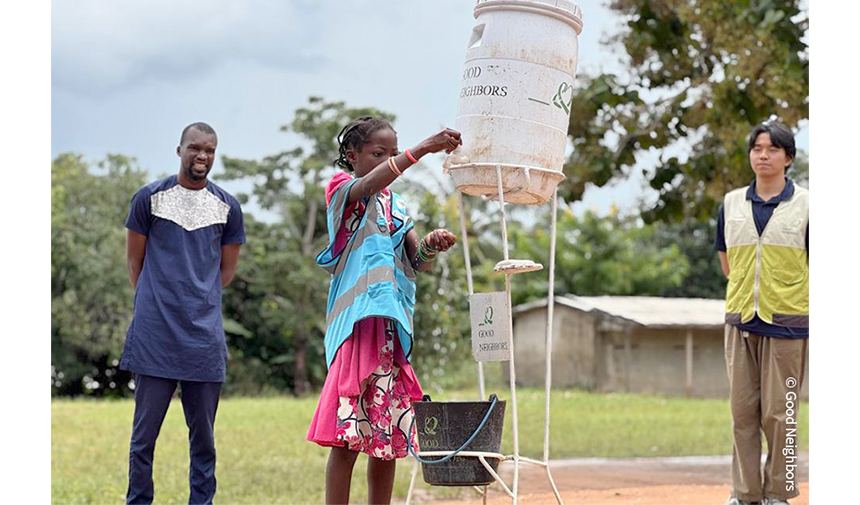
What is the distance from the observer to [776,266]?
508 cm

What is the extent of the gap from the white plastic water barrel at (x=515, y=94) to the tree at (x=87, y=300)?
20488 mm

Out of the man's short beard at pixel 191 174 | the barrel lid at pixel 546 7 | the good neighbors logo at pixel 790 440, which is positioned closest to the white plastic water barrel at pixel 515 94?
the barrel lid at pixel 546 7

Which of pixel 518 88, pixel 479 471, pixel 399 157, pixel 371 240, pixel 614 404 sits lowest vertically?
pixel 614 404

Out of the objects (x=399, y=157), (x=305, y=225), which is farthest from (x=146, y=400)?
(x=305, y=225)

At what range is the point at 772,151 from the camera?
16.7 ft

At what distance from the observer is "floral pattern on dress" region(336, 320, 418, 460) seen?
12.3 feet

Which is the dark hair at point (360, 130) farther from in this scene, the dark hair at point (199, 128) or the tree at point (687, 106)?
the tree at point (687, 106)

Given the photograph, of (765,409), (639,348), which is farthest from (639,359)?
(765,409)

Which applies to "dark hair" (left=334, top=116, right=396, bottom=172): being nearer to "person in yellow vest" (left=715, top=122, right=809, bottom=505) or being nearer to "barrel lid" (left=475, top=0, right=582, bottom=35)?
"barrel lid" (left=475, top=0, right=582, bottom=35)

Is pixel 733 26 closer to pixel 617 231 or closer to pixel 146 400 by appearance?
pixel 146 400

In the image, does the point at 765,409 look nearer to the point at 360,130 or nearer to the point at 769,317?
the point at 769,317

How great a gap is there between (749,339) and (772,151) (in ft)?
3.07

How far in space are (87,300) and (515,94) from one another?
21.5 meters

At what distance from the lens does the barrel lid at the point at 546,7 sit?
391cm
